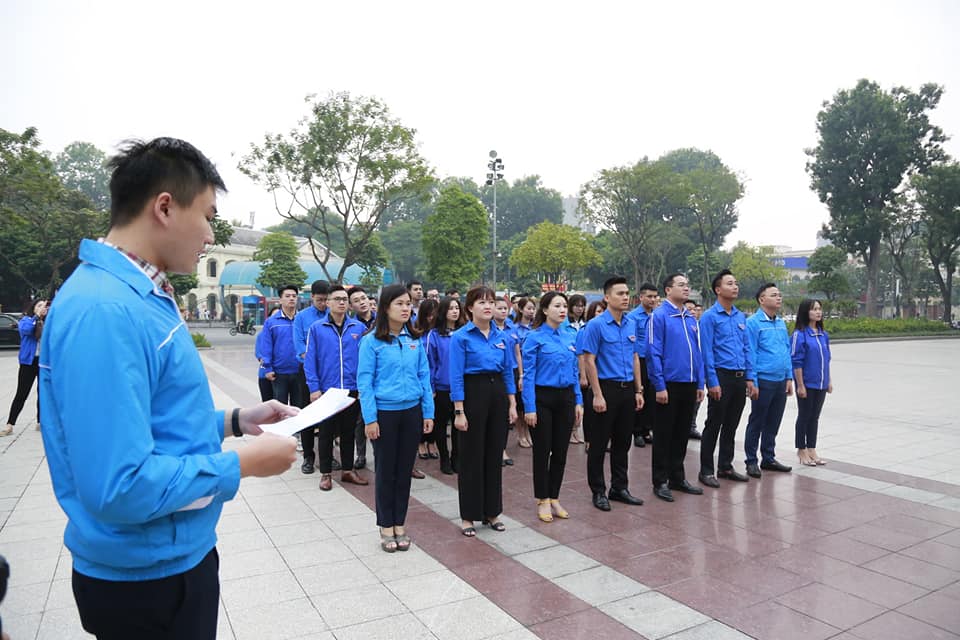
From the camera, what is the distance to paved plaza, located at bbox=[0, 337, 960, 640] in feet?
10.3

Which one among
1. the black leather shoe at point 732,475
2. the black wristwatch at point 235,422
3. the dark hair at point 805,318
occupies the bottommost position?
the black leather shoe at point 732,475

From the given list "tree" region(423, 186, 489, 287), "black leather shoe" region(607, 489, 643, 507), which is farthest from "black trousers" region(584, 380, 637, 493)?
"tree" region(423, 186, 489, 287)

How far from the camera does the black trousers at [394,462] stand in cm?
418

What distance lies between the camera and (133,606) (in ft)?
4.34

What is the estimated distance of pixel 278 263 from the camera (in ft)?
130

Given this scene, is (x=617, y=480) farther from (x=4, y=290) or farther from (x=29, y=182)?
(x=4, y=290)

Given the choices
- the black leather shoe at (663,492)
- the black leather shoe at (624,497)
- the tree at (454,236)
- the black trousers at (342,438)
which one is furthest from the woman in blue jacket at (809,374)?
the tree at (454,236)

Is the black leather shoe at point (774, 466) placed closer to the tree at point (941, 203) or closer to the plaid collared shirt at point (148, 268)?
the plaid collared shirt at point (148, 268)

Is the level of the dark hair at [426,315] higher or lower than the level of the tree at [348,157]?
lower

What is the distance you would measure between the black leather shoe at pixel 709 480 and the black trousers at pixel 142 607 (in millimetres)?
5176

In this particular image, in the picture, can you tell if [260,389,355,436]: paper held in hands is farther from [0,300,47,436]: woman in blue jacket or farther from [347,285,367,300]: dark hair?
[0,300,47,436]: woman in blue jacket

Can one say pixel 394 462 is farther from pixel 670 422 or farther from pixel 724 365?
pixel 724 365

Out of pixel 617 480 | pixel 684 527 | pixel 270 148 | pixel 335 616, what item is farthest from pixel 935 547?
pixel 270 148

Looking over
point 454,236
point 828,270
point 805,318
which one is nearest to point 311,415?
point 805,318
